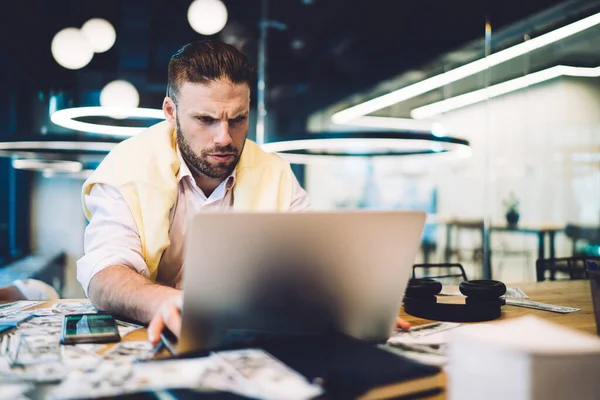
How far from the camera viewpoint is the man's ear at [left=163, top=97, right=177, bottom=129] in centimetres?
171

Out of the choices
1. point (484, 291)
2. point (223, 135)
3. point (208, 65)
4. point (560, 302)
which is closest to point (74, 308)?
point (223, 135)

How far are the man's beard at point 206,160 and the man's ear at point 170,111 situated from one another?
6cm

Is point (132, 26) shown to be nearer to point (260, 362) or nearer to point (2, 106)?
point (2, 106)

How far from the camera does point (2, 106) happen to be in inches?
194

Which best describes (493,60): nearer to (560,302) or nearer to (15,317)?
(560,302)

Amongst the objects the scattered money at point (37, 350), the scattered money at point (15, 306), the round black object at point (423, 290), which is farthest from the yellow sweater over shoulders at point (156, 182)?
the round black object at point (423, 290)

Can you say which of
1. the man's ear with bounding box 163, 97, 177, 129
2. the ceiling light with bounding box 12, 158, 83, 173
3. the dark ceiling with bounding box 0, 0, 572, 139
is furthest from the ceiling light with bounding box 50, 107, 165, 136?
the ceiling light with bounding box 12, 158, 83, 173

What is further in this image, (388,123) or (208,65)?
(388,123)

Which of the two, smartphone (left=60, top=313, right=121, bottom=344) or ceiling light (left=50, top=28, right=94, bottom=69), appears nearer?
smartphone (left=60, top=313, right=121, bottom=344)

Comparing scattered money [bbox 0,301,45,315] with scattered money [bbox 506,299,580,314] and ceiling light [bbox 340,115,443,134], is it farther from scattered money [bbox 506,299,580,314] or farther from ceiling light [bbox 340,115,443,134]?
ceiling light [bbox 340,115,443,134]

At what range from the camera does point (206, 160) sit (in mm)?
1639

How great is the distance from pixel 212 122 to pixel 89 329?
762 mm

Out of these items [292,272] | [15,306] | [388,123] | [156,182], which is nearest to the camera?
[292,272]

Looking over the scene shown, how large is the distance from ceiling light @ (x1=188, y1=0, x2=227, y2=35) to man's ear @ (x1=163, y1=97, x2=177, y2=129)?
289 centimetres
